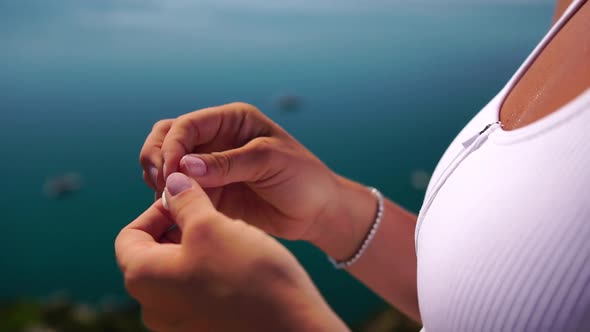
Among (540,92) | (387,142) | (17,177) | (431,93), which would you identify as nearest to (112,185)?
(17,177)

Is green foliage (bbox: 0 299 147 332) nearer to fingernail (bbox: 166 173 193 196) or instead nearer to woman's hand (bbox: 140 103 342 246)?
woman's hand (bbox: 140 103 342 246)

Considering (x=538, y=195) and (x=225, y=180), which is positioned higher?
(x=538, y=195)

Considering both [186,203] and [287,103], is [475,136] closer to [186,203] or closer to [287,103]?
[186,203]

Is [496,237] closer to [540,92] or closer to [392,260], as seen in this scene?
[540,92]

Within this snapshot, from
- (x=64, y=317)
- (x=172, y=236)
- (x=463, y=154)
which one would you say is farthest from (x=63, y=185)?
(x=463, y=154)

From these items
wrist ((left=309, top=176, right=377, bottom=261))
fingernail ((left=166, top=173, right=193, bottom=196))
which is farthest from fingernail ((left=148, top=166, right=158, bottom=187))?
wrist ((left=309, top=176, right=377, bottom=261))
